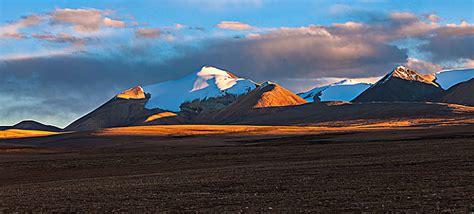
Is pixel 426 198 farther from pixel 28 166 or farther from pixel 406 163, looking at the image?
pixel 28 166

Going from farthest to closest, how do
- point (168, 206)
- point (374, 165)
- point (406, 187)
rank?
point (374, 165) → point (406, 187) → point (168, 206)

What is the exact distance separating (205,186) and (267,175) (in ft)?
18.9

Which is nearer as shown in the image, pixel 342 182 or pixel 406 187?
pixel 406 187

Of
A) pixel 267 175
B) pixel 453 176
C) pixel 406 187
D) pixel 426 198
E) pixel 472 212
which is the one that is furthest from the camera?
pixel 267 175

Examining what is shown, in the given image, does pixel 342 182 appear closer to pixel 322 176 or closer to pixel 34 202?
pixel 322 176

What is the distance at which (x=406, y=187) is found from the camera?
27047 millimetres

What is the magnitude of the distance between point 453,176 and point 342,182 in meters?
4.93

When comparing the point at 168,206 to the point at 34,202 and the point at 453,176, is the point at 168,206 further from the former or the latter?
the point at 453,176

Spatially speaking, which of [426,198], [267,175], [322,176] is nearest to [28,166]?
[267,175]

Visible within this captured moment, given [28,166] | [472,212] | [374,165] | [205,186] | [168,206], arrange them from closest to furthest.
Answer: [472,212] < [168,206] < [205,186] < [374,165] < [28,166]

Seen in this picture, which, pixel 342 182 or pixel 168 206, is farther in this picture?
pixel 342 182

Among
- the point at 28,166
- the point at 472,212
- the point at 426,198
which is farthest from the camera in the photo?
the point at 28,166

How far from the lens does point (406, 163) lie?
1593 inches

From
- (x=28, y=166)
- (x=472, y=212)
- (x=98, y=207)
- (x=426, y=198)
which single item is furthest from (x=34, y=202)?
(x=28, y=166)
